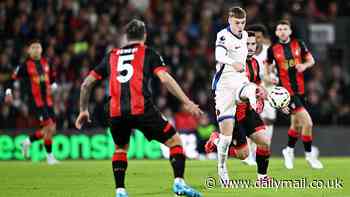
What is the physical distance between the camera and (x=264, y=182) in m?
12.7

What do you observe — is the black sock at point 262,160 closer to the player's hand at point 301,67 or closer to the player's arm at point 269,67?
the player's hand at point 301,67

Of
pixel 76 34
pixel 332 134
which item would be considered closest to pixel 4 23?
pixel 76 34

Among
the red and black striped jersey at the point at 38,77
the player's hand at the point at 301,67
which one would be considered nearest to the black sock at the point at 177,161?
the player's hand at the point at 301,67

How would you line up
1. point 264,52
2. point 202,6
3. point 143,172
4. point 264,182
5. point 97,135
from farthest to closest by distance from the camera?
1. point 202,6
2. point 97,135
3. point 264,52
4. point 143,172
5. point 264,182

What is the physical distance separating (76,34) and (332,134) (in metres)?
7.11

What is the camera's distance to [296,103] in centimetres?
1623

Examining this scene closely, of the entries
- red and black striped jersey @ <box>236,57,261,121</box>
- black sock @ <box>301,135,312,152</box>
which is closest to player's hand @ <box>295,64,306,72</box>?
black sock @ <box>301,135,312,152</box>

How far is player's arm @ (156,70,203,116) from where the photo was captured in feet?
33.8

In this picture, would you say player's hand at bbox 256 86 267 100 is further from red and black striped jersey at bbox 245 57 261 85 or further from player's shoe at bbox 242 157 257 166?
player's shoe at bbox 242 157 257 166

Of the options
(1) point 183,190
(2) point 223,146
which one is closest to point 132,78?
(1) point 183,190

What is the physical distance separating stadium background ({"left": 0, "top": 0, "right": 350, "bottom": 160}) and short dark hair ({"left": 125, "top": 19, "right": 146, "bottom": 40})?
1074 centimetres

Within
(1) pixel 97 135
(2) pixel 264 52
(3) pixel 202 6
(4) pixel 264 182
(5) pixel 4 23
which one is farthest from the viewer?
(3) pixel 202 6

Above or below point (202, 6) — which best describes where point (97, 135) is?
below

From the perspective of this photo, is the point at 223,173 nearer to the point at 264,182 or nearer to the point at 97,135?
the point at 264,182
